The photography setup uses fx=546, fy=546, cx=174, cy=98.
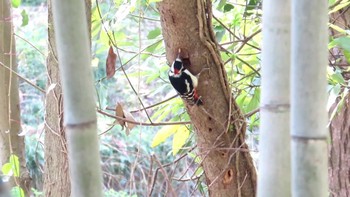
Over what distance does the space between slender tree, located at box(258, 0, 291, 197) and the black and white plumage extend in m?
0.56

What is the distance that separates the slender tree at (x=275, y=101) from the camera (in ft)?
1.51

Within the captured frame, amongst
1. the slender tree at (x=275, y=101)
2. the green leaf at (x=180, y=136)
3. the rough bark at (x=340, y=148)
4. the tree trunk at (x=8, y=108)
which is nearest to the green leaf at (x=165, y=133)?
the green leaf at (x=180, y=136)

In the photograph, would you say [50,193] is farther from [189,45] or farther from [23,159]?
[189,45]

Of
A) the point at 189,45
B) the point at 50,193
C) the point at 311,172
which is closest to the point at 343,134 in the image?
the point at 189,45

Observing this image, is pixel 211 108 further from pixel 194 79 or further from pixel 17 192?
pixel 17 192

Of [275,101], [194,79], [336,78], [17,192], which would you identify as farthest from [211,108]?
[275,101]

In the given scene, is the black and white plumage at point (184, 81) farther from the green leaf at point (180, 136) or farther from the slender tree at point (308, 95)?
the slender tree at point (308, 95)

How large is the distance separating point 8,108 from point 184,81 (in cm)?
39

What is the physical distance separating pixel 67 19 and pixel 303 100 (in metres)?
0.19

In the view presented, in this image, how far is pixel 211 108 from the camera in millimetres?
1093

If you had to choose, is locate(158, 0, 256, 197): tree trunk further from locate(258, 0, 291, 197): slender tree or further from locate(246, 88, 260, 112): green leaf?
locate(258, 0, 291, 197): slender tree

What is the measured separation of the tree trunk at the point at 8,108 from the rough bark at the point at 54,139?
0.48ft

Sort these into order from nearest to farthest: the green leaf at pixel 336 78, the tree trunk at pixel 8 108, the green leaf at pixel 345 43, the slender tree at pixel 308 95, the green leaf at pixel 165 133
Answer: the slender tree at pixel 308 95 < the green leaf at pixel 345 43 < the green leaf at pixel 336 78 < the tree trunk at pixel 8 108 < the green leaf at pixel 165 133

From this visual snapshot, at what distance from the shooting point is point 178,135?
4.37 feet
